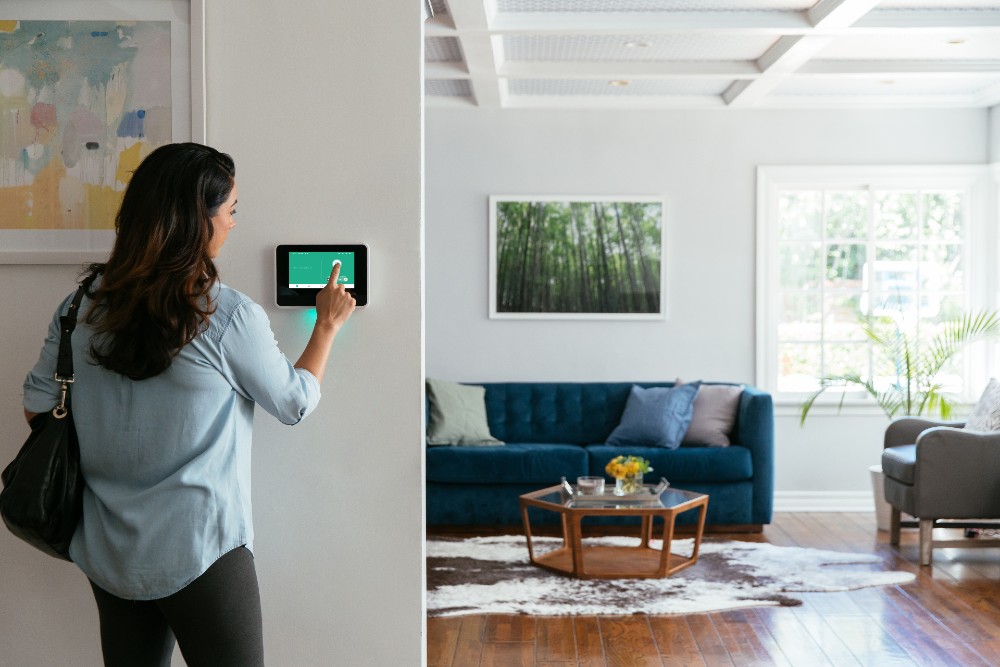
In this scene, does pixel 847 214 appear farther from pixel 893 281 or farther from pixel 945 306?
pixel 945 306

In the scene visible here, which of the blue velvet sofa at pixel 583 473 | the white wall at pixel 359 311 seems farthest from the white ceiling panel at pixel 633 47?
the white wall at pixel 359 311

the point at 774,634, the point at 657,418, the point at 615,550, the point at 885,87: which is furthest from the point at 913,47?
the point at 774,634

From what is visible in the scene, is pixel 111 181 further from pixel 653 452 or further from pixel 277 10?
pixel 653 452

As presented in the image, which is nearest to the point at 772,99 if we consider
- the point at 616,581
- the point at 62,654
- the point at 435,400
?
the point at 435,400

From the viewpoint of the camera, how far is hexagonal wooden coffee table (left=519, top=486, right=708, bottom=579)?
4.58 metres

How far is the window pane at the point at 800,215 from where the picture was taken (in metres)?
6.64

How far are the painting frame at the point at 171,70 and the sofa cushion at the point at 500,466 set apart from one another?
3615 mm

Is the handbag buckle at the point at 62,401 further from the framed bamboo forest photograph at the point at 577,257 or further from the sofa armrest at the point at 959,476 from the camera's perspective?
the framed bamboo forest photograph at the point at 577,257

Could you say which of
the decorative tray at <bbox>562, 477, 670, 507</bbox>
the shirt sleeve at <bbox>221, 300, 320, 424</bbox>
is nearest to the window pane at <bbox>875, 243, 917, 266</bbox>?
the decorative tray at <bbox>562, 477, 670, 507</bbox>

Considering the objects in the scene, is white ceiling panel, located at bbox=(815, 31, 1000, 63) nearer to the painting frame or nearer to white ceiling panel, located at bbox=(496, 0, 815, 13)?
white ceiling panel, located at bbox=(496, 0, 815, 13)

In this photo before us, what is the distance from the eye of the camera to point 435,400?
6.02 meters

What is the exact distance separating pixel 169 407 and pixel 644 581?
3.32 m

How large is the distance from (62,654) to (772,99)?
5465mm

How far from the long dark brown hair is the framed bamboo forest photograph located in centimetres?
496
